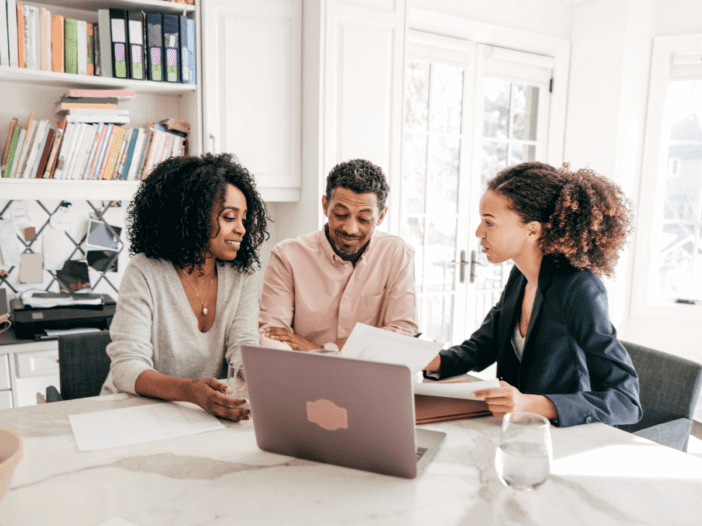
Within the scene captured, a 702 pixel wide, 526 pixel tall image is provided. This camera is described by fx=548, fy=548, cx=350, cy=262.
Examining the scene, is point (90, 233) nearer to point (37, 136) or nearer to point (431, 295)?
point (37, 136)

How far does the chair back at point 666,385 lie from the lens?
4.85 ft

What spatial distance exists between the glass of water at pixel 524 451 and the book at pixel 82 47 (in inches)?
85.3

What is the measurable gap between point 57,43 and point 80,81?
156 mm

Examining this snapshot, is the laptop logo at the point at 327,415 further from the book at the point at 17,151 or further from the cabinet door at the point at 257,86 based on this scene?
the book at the point at 17,151

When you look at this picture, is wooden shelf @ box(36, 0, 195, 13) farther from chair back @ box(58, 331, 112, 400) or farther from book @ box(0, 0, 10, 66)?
chair back @ box(58, 331, 112, 400)

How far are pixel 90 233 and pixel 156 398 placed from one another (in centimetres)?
162

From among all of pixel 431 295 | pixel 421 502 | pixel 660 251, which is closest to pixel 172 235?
pixel 421 502

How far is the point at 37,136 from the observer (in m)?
2.21

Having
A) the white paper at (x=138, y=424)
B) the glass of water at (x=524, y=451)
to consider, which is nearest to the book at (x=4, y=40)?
the white paper at (x=138, y=424)

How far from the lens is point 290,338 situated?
5.98 feet

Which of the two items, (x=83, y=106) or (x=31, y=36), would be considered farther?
(x=83, y=106)

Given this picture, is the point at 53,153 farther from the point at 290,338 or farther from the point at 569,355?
the point at 569,355

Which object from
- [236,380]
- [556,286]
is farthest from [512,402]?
[236,380]

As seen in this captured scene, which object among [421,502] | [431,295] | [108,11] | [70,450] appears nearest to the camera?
[421,502]
